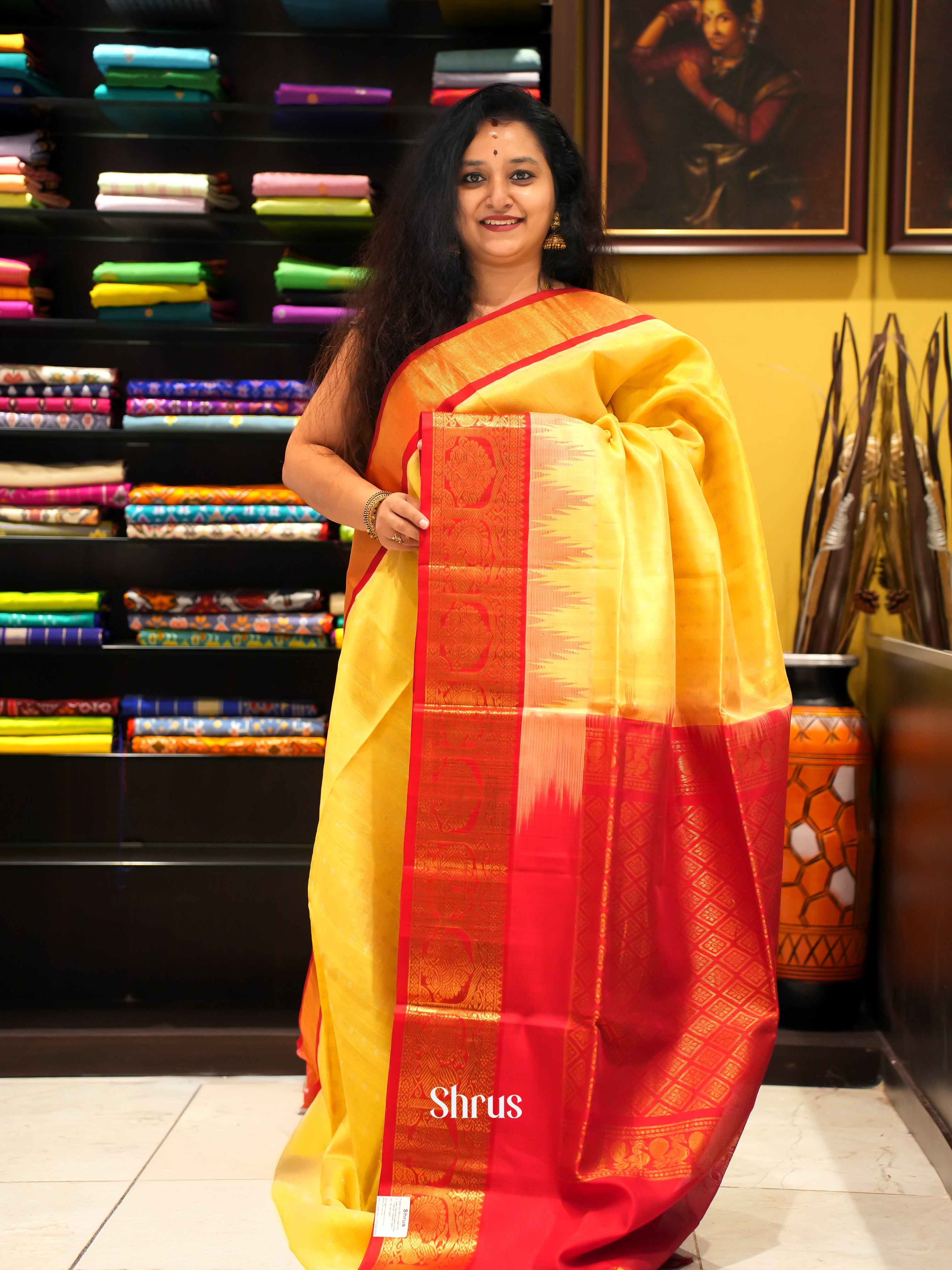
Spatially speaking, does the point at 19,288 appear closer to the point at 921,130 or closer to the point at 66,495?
the point at 66,495

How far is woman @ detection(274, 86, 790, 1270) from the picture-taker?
1.55 m

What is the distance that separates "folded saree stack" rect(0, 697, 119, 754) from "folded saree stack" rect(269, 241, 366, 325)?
0.98 m

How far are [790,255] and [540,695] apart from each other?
1.69 meters

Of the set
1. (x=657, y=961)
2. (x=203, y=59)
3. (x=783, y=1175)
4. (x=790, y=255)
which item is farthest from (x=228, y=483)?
(x=783, y=1175)

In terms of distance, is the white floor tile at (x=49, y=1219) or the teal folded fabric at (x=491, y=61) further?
the teal folded fabric at (x=491, y=61)

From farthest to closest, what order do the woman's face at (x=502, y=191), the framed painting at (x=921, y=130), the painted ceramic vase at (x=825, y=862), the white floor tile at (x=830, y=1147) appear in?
the framed painting at (x=921, y=130) → the painted ceramic vase at (x=825, y=862) → the white floor tile at (x=830, y=1147) → the woman's face at (x=502, y=191)

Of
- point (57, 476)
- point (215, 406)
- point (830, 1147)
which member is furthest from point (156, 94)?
point (830, 1147)

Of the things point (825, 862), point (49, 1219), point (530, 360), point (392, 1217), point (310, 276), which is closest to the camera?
point (392, 1217)

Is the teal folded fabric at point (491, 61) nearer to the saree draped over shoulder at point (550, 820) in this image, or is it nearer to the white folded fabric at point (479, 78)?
the white folded fabric at point (479, 78)

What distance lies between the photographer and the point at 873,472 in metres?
2.62

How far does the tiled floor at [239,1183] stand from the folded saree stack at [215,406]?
4.64 ft

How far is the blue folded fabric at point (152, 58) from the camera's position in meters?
2.48

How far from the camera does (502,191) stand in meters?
1.78

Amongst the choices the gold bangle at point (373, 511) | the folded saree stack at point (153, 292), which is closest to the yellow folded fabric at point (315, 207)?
the folded saree stack at point (153, 292)
